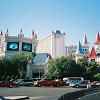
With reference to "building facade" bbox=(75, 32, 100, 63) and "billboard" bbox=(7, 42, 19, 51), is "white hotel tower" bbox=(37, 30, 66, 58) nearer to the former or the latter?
"building facade" bbox=(75, 32, 100, 63)

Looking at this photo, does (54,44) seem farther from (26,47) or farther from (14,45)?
(14,45)

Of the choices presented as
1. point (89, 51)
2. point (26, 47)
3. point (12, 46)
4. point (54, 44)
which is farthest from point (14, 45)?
point (89, 51)

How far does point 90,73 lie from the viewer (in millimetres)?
90125

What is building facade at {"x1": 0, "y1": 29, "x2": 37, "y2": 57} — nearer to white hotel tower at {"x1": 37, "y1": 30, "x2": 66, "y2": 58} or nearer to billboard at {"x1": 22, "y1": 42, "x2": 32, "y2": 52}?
billboard at {"x1": 22, "y1": 42, "x2": 32, "y2": 52}

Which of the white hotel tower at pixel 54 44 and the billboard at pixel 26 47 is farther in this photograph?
A: the white hotel tower at pixel 54 44

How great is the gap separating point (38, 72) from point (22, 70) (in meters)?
11.4

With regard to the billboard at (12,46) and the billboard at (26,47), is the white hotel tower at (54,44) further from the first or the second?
the billboard at (12,46)

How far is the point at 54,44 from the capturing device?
15200 centimetres

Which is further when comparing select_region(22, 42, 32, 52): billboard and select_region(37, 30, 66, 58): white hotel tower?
select_region(37, 30, 66, 58): white hotel tower

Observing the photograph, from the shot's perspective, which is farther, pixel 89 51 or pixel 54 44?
pixel 89 51

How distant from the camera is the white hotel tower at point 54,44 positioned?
495ft

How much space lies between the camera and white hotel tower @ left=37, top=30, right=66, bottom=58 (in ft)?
495

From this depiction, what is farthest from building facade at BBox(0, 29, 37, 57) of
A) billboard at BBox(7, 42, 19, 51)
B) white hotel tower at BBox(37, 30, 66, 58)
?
white hotel tower at BBox(37, 30, 66, 58)

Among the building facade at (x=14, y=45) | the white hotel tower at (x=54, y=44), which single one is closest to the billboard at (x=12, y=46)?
the building facade at (x=14, y=45)
